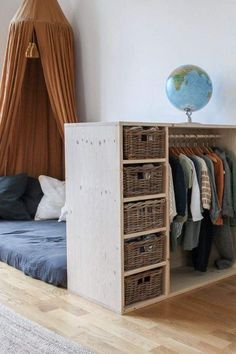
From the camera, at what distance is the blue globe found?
3273 millimetres

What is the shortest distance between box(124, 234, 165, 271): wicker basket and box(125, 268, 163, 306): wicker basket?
7 centimetres

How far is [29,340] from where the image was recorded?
2348 millimetres

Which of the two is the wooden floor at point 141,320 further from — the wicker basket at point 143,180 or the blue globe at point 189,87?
the blue globe at point 189,87

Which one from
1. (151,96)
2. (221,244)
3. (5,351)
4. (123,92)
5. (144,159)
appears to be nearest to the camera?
(5,351)

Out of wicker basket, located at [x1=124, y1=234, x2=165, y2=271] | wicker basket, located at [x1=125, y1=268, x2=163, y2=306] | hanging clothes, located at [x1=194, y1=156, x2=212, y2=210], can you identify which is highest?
hanging clothes, located at [x1=194, y1=156, x2=212, y2=210]

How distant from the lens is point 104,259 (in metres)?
2.82

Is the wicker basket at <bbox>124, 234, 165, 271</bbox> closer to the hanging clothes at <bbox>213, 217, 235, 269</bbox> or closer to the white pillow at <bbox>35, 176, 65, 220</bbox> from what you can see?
the hanging clothes at <bbox>213, 217, 235, 269</bbox>

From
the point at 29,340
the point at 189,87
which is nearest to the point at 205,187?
the point at 189,87

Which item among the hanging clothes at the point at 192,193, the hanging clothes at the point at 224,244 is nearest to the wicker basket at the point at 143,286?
the hanging clothes at the point at 192,193

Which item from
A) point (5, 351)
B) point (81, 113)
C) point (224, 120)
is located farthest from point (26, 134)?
point (5, 351)

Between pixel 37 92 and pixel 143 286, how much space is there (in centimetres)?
308

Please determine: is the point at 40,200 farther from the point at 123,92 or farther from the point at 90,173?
the point at 90,173

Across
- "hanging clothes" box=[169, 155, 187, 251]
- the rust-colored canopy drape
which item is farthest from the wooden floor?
the rust-colored canopy drape

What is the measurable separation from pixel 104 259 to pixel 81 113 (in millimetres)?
2608
